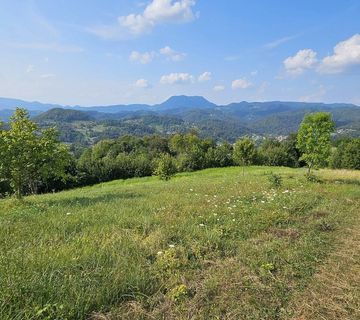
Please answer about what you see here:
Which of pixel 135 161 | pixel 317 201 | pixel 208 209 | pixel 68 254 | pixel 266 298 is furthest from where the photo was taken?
pixel 135 161

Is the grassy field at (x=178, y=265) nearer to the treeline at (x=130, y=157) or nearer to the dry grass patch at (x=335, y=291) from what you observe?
the dry grass patch at (x=335, y=291)

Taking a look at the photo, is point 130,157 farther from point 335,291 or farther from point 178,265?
point 335,291

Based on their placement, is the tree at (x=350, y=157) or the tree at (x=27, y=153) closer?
the tree at (x=27, y=153)

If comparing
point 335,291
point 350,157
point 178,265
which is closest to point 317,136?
point 335,291

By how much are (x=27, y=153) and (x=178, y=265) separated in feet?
34.6

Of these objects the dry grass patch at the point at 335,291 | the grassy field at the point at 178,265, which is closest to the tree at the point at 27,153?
the grassy field at the point at 178,265

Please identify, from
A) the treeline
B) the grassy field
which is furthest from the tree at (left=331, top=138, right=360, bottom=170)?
the grassy field

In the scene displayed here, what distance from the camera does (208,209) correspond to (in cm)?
1134

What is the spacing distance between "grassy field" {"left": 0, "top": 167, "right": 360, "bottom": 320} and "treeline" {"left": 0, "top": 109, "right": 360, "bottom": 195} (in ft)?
15.2

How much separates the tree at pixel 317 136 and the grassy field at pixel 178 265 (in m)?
14.0

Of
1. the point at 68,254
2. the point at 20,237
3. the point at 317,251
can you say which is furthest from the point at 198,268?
the point at 20,237

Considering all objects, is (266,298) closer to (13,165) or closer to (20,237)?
(20,237)

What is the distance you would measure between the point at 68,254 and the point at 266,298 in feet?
11.4

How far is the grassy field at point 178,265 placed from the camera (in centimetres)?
504
